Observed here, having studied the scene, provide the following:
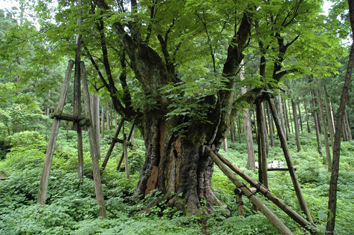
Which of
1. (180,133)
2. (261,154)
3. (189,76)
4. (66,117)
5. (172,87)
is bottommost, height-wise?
(261,154)

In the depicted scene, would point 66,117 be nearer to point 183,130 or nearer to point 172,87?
point 172,87

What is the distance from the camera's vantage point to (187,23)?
5.34 m

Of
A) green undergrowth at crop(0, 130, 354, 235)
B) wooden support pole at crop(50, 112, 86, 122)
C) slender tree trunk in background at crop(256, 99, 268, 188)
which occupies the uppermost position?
Result: wooden support pole at crop(50, 112, 86, 122)

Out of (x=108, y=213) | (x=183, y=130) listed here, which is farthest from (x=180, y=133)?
(x=108, y=213)

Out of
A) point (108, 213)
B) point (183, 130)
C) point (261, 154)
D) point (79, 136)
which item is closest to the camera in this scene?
point (108, 213)

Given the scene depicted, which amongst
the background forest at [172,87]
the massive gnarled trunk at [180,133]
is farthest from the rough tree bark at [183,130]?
the background forest at [172,87]

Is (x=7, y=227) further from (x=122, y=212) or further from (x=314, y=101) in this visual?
(x=314, y=101)

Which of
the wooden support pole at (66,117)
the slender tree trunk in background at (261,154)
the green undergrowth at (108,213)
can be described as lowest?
the green undergrowth at (108,213)

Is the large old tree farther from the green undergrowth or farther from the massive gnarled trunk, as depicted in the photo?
the green undergrowth

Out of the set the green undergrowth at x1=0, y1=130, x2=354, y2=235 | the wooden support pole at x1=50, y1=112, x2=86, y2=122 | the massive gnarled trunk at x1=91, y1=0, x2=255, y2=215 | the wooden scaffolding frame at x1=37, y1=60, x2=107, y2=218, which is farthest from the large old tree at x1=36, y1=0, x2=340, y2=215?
the wooden support pole at x1=50, y1=112, x2=86, y2=122

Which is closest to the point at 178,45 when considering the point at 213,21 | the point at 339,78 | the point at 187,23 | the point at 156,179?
the point at 187,23

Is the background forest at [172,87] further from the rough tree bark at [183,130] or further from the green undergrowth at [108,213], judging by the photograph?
the rough tree bark at [183,130]

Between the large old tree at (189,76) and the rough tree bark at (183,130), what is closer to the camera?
the large old tree at (189,76)

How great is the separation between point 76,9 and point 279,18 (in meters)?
4.74
